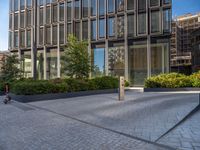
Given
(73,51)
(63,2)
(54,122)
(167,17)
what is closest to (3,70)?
(73,51)

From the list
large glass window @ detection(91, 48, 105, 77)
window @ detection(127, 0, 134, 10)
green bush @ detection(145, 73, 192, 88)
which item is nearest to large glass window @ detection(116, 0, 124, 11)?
window @ detection(127, 0, 134, 10)

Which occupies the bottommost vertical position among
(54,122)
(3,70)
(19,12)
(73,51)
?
(54,122)

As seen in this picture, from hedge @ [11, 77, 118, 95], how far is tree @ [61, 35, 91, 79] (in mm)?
1729

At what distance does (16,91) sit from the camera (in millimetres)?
15562

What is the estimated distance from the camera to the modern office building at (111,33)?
2992cm

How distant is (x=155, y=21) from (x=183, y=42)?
3561 cm

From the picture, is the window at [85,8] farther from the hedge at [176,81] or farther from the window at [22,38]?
the hedge at [176,81]

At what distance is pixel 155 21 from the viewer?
98.2 feet

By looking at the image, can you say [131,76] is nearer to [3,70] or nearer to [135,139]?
[3,70]

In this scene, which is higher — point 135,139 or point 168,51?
point 168,51

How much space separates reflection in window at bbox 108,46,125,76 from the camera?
105 ft

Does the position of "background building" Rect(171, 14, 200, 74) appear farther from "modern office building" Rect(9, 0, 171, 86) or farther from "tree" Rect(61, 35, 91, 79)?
"tree" Rect(61, 35, 91, 79)

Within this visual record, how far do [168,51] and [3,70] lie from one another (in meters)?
20.6

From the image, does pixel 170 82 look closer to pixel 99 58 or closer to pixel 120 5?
pixel 99 58
